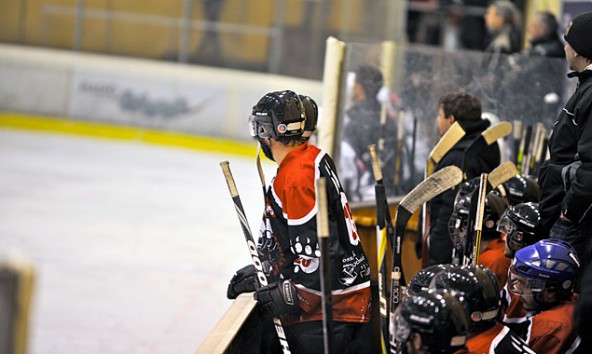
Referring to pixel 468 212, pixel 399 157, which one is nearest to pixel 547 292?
pixel 468 212

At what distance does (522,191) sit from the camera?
4.78 metres

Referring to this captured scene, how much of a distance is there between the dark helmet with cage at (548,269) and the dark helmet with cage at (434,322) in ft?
2.28

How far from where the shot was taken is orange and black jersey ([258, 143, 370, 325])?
335 cm

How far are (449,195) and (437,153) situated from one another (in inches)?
16.7

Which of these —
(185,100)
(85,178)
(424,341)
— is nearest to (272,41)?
(185,100)

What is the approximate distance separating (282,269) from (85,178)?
8278 mm

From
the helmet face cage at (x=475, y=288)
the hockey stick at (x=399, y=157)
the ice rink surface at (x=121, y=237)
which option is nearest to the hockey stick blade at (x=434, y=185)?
the helmet face cage at (x=475, y=288)

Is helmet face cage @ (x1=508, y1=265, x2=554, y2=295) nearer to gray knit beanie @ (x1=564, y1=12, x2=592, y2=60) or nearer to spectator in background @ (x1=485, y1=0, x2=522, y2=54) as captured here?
gray knit beanie @ (x1=564, y1=12, x2=592, y2=60)

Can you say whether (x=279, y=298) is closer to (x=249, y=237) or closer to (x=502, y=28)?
(x=249, y=237)

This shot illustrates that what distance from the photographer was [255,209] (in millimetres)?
10273

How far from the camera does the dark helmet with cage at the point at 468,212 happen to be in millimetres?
4238

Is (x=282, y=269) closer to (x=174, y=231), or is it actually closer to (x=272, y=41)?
(x=174, y=231)

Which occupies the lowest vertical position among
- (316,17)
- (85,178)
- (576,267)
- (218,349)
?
(85,178)

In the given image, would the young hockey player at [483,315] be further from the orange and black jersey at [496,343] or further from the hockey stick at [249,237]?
the hockey stick at [249,237]
